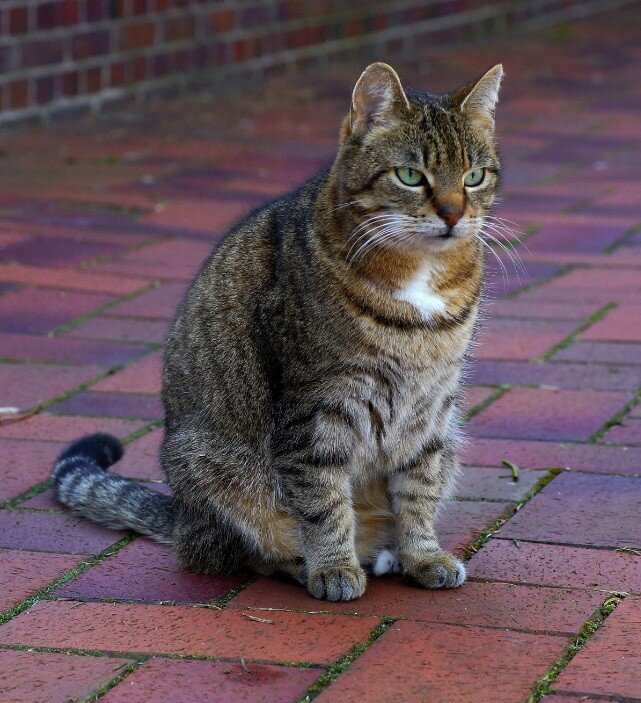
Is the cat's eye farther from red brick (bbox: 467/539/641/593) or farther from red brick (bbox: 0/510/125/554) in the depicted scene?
red brick (bbox: 0/510/125/554)

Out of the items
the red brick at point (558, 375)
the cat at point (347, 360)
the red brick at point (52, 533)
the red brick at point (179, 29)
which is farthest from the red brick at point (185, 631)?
the red brick at point (179, 29)

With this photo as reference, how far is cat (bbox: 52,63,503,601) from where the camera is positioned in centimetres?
283

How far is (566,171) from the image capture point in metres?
6.86

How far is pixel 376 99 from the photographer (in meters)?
2.90

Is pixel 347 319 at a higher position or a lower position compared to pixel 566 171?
higher

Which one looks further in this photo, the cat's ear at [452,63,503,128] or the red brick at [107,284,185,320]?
the red brick at [107,284,185,320]

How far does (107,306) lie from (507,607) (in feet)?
7.90

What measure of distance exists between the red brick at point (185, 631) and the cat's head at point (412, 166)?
793 mm

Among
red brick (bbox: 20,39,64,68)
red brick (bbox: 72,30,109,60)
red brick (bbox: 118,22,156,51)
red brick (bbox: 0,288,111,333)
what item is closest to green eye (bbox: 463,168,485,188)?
red brick (bbox: 0,288,111,333)

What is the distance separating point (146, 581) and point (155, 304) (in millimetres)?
1986

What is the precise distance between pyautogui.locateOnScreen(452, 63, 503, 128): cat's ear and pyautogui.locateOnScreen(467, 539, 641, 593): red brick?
97 cm

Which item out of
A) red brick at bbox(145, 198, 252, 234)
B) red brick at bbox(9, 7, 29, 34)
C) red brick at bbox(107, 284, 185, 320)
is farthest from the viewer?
red brick at bbox(9, 7, 29, 34)

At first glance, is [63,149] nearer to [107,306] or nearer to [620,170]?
[107,306]

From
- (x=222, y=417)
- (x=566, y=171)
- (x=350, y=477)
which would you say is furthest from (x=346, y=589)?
(x=566, y=171)
